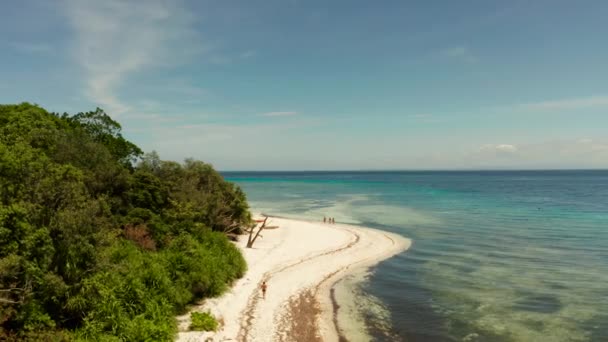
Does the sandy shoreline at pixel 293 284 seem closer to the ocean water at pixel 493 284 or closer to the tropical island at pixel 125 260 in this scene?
the tropical island at pixel 125 260

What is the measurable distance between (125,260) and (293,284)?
12.8 metres

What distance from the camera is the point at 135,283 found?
19.7m

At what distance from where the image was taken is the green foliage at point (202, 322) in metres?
19.9

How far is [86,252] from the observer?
1853cm

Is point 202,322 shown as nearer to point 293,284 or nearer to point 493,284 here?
point 293,284

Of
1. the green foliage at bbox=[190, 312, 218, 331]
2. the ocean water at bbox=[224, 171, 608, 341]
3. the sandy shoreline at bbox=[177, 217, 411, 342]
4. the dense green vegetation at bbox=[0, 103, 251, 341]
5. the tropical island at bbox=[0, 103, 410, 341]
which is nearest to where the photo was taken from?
the dense green vegetation at bbox=[0, 103, 251, 341]

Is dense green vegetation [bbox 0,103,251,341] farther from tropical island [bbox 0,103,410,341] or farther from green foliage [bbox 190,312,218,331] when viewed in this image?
green foliage [bbox 190,312,218,331]

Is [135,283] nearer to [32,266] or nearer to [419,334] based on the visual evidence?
[32,266]

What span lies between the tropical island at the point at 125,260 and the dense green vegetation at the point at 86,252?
0.21 feet

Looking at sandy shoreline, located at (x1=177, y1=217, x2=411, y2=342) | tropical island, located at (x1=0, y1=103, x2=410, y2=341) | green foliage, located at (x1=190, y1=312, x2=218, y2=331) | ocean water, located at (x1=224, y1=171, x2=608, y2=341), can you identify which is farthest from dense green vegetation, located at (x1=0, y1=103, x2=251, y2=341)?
ocean water, located at (x1=224, y1=171, x2=608, y2=341)

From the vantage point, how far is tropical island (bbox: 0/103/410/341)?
16.7 metres

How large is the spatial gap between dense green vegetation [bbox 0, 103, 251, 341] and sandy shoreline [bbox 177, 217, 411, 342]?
200cm

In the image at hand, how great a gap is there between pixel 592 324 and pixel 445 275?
11621 mm

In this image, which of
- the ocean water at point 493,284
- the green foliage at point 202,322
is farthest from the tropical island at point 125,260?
the ocean water at point 493,284
